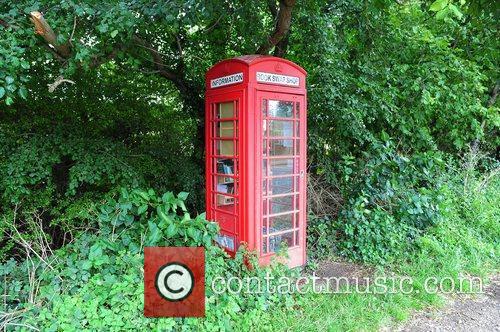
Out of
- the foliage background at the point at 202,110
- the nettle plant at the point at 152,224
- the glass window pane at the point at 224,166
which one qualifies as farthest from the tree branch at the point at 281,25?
the nettle plant at the point at 152,224

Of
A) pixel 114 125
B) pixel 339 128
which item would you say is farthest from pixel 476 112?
pixel 114 125

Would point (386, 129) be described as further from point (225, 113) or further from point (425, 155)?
point (225, 113)

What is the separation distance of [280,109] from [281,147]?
1.39 ft

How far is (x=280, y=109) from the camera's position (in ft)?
13.6

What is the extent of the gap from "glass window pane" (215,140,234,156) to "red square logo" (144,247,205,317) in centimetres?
121

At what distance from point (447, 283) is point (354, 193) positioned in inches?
66.1

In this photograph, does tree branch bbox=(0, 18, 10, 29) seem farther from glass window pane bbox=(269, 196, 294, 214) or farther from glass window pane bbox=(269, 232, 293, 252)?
glass window pane bbox=(269, 232, 293, 252)

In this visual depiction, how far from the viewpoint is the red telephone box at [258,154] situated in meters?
3.89

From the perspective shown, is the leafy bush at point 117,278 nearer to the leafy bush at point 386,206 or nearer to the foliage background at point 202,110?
the foliage background at point 202,110

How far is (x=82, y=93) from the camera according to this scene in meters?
5.50

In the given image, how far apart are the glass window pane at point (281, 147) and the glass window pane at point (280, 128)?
69 mm

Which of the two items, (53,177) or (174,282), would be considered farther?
(53,177)

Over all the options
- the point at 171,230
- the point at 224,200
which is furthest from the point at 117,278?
the point at 224,200

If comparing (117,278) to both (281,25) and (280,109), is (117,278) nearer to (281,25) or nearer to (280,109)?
(280,109)
